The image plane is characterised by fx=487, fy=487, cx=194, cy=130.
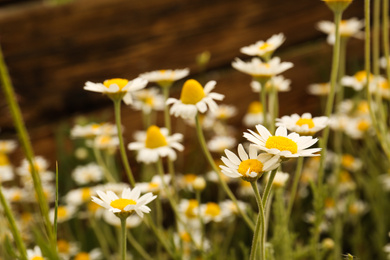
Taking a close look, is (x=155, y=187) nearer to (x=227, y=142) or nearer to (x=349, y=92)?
(x=227, y=142)

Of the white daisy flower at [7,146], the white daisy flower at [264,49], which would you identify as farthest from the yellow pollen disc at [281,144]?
the white daisy flower at [7,146]

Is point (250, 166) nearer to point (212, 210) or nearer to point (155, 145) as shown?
point (155, 145)

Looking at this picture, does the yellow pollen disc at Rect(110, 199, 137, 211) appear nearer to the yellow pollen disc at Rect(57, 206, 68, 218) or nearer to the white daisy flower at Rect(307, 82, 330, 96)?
the yellow pollen disc at Rect(57, 206, 68, 218)

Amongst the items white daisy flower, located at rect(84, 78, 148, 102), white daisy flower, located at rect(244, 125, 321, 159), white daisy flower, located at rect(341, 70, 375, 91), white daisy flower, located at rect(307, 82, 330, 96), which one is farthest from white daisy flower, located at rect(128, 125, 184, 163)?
white daisy flower, located at rect(307, 82, 330, 96)

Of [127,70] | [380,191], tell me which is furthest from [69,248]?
[380,191]

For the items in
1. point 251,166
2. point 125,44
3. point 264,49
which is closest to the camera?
point 251,166

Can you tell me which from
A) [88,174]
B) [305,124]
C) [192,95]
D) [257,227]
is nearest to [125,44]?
[88,174]

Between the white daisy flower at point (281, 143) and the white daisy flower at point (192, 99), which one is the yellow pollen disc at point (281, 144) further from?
the white daisy flower at point (192, 99)
